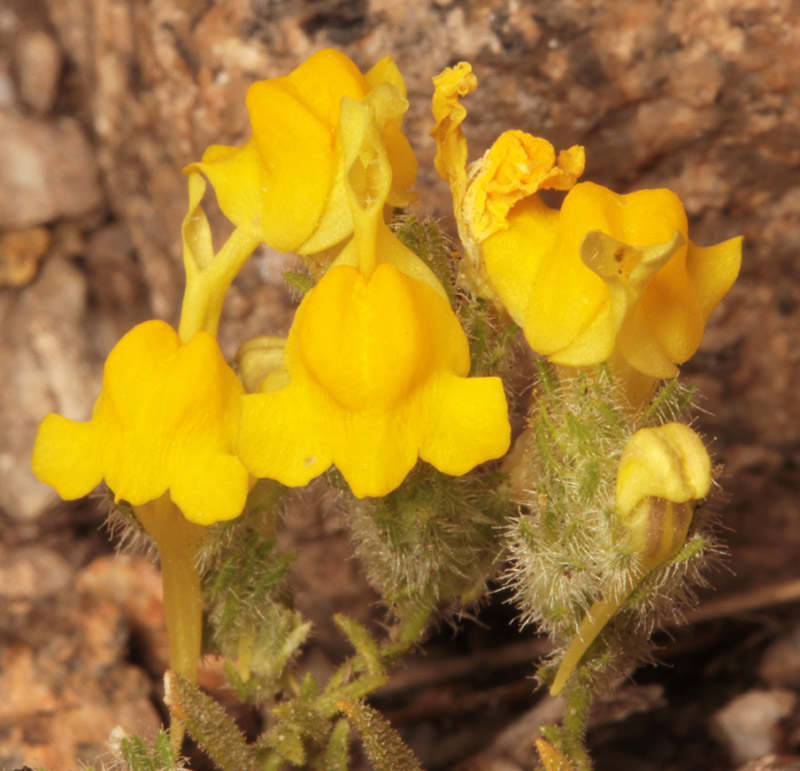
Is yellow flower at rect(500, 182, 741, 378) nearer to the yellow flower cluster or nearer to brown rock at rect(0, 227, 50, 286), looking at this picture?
the yellow flower cluster

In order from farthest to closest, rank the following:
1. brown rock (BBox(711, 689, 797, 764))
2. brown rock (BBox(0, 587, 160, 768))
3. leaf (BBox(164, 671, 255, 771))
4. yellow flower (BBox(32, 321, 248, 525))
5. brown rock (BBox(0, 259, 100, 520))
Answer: brown rock (BBox(0, 259, 100, 520)) < brown rock (BBox(711, 689, 797, 764)) < brown rock (BBox(0, 587, 160, 768)) < leaf (BBox(164, 671, 255, 771)) < yellow flower (BBox(32, 321, 248, 525))

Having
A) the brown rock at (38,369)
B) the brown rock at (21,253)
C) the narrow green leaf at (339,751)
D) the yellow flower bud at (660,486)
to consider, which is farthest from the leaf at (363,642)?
the brown rock at (21,253)

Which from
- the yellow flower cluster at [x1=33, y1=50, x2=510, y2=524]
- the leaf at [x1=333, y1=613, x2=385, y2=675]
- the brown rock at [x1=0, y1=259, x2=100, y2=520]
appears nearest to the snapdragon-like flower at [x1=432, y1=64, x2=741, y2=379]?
the yellow flower cluster at [x1=33, y1=50, x2=510, y2=524]

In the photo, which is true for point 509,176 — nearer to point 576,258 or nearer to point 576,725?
point 576,258

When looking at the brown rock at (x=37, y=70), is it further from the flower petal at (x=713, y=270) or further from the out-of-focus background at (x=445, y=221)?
the flower petal at (x=713, y=270)

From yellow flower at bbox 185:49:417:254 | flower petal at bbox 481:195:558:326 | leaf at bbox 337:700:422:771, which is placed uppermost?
yellow flower at bbox 185:49:417:254

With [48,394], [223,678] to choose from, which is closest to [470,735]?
[223,678]

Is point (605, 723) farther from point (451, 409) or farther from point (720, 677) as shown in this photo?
point (451, 409)
